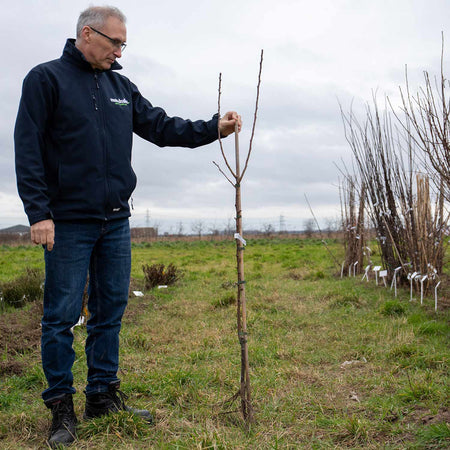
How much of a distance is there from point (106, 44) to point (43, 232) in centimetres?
86

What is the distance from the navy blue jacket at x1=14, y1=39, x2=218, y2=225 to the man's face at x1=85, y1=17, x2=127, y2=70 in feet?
0.17

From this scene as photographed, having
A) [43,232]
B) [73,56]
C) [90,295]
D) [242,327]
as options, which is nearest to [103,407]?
[90,295]

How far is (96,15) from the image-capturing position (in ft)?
6.58

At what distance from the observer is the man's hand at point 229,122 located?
2205 millimetres

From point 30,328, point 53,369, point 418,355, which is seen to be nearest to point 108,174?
point 53,369

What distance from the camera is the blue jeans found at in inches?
77.7

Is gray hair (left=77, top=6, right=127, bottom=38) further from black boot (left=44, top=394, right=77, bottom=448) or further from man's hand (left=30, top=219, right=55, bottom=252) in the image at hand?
black boot (left=44, top=394, right=77, bottom=448)

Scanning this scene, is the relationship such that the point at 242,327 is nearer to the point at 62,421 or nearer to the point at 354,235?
the point at 62,421

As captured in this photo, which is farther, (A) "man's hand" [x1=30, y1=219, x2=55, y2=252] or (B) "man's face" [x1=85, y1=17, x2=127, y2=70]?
(B) "man's face" [x1=85, y1=17, x2=127, y2=70]

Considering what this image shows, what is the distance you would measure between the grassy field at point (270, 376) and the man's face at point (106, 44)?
1.61m

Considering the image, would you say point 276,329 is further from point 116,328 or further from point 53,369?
point 53,369

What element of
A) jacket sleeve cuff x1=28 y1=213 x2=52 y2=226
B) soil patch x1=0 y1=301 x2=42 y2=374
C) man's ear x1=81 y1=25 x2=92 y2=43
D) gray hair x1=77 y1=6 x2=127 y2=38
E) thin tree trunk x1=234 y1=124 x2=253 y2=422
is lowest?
soil patch x1=0 y1=301 x2=42 y2=374

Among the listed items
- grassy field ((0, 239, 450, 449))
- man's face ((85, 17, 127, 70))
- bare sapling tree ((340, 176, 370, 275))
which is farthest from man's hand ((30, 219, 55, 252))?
bare sapling tree ((340, 176, 370, 275))

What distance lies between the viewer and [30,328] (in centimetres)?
410
